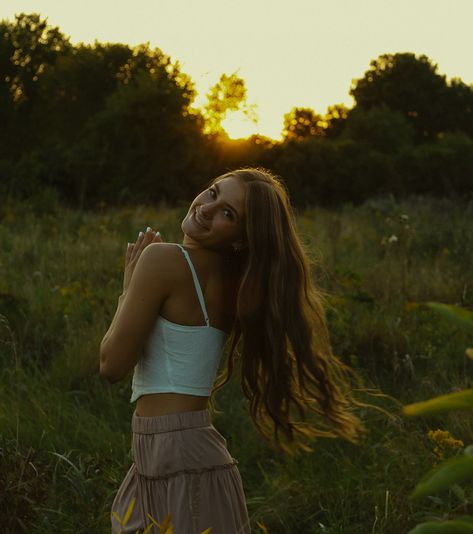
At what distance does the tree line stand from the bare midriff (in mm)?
12746

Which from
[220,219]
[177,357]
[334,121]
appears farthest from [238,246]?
[334,121]

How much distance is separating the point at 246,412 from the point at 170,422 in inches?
72.7

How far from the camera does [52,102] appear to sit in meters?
22.4

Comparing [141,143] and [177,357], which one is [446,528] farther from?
[141,143]

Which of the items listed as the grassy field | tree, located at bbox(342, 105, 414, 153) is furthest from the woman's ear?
tree, located at bbox(342, 105, 414, 153)

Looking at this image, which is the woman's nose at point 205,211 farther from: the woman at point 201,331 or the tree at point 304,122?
the tree at point 304,122

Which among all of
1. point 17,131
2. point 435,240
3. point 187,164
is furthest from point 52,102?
point 435,240

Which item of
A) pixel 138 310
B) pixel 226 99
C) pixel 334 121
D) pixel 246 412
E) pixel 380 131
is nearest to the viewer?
pixel 138 310

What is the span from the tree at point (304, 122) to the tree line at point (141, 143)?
25.6ft

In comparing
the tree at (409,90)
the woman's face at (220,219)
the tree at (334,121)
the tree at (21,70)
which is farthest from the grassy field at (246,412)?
the tree at (409,90)

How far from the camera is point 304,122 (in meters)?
38.6

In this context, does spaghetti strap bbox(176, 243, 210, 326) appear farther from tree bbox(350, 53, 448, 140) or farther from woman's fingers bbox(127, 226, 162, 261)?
tree bbox(350, 53, 448, 140)

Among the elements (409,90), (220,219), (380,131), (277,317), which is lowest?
(277,317)

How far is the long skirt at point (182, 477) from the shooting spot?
2195mm
